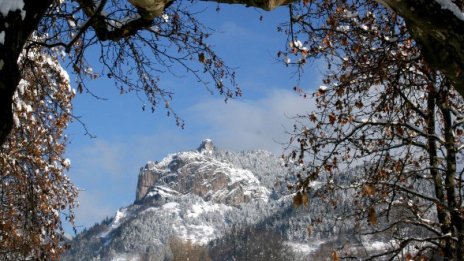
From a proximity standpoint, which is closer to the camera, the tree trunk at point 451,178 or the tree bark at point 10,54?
the tree bark at point 10,54

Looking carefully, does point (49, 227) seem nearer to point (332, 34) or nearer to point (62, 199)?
point (62, 199)

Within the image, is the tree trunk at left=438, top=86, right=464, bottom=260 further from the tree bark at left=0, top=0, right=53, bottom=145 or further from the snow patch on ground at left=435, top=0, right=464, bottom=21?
the tree bark at left=0, top=0, right=53, bottom=145

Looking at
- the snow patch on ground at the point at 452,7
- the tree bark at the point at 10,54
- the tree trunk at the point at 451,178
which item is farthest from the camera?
the tree trunk at the point at 451,178

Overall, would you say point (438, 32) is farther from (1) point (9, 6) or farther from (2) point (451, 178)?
(2) point (451, 178)

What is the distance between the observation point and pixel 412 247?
10.5 meters

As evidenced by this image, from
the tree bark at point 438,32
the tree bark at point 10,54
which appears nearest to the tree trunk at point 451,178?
the tree bark at point 438,32

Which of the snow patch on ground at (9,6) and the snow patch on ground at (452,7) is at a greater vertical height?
the snow patch on ground at (9,6)

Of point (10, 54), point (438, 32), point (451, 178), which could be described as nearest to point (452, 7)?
point (438, 32)

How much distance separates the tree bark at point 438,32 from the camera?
9.75ft

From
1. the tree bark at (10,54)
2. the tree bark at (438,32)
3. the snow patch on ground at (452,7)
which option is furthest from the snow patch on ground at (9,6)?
the snow patch on ground at (452,7)

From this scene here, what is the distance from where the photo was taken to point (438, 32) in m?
3.04

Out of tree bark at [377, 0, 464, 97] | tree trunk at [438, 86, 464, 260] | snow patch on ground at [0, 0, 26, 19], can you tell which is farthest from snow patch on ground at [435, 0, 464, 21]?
tree trunk at [438, 86, 464, 260]

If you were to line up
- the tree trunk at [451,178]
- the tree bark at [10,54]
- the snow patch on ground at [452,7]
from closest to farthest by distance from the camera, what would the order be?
the snow patch on ground at [452,7] < the tree bark at [10,54] < the tree trunk at [451,178]

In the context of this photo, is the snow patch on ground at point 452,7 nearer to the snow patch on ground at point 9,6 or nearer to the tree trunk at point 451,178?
the snow patch on ground at point 9,6
